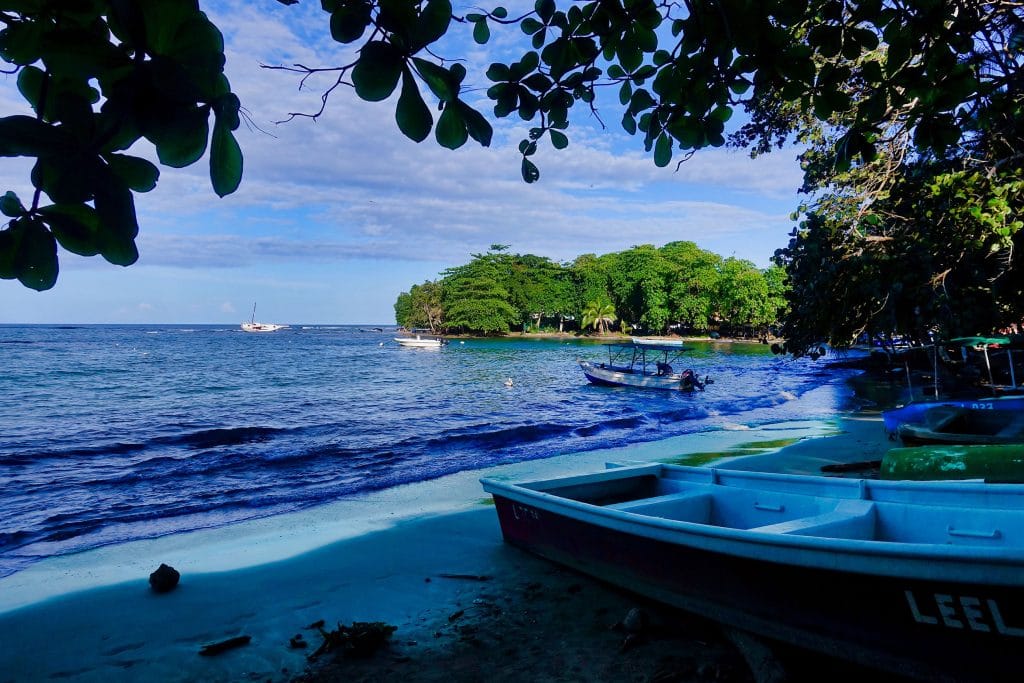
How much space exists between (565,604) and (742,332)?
79985mm

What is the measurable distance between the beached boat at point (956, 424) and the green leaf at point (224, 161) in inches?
455

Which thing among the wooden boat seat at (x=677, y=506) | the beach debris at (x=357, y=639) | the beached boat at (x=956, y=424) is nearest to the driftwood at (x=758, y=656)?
the wooden boat seat at (x=677, y=506)

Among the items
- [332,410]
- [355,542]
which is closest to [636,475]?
[355,542]

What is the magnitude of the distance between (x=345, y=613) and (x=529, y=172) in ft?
15.3

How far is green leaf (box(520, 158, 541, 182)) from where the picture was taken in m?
2.44

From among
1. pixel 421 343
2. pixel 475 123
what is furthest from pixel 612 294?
pixel 475 123

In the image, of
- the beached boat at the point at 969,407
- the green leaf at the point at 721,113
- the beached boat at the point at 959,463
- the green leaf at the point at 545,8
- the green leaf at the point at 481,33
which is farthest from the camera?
the beached boat at the point at 969,407

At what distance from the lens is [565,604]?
539 cm

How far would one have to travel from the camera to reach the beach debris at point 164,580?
6.12 metres

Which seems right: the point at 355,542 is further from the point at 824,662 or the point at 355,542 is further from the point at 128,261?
the point at 128,261

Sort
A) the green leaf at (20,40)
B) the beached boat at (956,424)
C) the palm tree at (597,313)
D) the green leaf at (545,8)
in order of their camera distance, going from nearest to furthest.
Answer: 1. the green leaf at (20,40)
2. the green leaf at (545,8)
3. the beached boat at (956,424)
4. the palm tree at (597,313)

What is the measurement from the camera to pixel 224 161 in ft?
3.77

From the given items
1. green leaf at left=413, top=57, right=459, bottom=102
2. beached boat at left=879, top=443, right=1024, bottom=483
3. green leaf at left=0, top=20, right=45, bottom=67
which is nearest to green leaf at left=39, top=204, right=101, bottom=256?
green leaf at left=0, top=20, right=45, bottom=67

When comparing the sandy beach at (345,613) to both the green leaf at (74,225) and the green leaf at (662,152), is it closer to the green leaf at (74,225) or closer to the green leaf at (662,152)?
the green leaf at (662,152)
